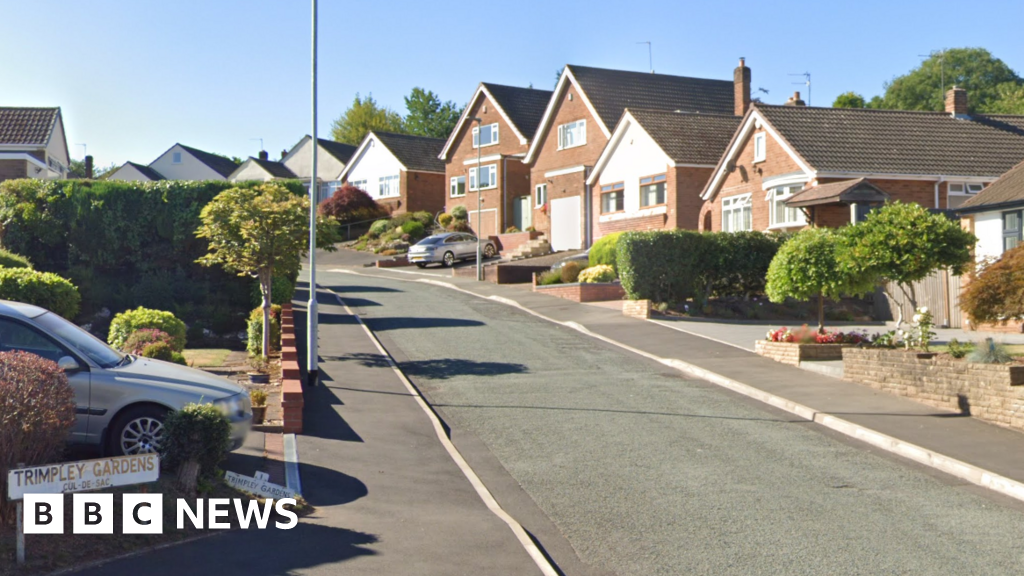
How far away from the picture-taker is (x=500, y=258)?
47844mm

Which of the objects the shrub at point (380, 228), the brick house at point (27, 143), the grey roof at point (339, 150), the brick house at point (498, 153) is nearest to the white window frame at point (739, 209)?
the brick house at point (498, 153)

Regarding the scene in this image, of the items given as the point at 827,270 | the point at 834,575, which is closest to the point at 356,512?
the point at 834,575

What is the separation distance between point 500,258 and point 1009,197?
1113 inches

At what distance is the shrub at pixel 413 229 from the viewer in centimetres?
5384

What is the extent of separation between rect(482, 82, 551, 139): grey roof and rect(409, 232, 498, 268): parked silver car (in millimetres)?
10228

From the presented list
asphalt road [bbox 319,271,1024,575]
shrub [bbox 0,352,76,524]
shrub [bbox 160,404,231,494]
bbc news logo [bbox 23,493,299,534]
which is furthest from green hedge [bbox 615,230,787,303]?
shrub [bbox 0,352,76,524]

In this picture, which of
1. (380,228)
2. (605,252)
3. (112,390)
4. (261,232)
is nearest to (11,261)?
(261,232)

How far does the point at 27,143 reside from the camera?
33.2 meters

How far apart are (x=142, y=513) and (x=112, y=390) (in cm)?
223

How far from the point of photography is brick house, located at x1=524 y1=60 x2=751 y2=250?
4638 centimetres

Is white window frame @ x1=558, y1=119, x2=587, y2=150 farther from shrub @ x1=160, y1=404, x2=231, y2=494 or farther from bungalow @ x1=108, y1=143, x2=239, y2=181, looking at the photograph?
shrub @ x1=160, y1=404, x2=231, y2=494

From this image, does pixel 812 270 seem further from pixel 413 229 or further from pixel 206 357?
pixel 413 229

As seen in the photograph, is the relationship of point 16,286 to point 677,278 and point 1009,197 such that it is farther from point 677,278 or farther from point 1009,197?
point 1009,197

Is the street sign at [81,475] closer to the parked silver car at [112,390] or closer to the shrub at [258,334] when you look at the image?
the parked silver car at [112,390]
